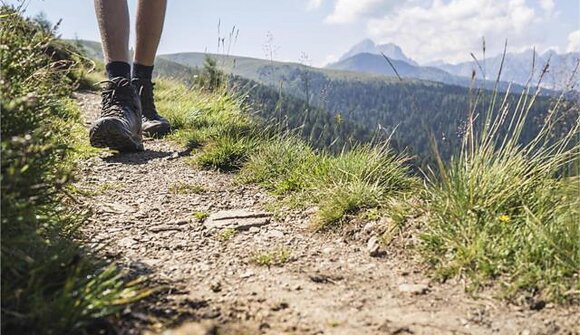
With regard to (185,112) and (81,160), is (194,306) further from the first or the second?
(185,112)

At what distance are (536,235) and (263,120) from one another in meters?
3.62

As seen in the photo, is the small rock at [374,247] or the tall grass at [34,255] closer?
the tall grass at [34,255]

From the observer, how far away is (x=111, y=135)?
4117mm

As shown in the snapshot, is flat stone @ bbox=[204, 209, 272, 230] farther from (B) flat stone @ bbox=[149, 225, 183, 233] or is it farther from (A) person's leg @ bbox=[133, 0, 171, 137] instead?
(A) person's leg @ bbox=[133, 0, 171, 137]

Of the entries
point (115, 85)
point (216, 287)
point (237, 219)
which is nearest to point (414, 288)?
point (216, 287)

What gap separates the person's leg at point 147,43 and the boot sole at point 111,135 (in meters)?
0.71

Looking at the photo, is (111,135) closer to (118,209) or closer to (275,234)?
(118,209)

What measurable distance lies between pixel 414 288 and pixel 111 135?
9.76 ft

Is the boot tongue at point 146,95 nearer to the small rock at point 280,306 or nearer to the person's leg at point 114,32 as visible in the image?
the person's leg at point 114,32

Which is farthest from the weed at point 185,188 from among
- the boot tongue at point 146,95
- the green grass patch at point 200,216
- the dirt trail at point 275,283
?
the boot tongue at point 146,95

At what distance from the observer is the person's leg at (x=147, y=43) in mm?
4578

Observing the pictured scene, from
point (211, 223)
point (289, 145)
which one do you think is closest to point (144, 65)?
point (289, 145)

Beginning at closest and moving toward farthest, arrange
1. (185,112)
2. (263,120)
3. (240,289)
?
1. (240,289)
2. (263,120)
3. (185,112)

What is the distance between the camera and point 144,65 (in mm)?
4973
